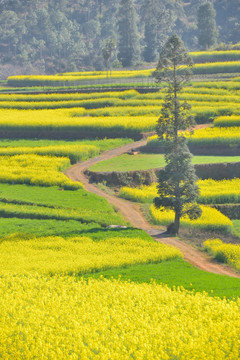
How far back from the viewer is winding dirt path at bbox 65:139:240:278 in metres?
38.1

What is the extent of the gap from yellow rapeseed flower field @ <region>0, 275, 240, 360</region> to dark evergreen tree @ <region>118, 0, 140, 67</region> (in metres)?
137

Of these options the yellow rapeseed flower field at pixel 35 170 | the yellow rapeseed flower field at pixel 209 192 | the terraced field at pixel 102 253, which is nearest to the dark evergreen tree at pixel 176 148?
the terraced field at pixel 102 253

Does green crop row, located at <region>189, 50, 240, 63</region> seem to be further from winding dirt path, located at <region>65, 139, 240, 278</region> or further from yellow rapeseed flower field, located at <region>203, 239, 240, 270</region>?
yellow rapeseed flower field, located at <region>203, 239, 240, 270</region>

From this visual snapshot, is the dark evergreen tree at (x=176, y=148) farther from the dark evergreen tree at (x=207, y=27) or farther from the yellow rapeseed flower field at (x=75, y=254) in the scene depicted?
the dark evergreen tree at (x=207, y=27)

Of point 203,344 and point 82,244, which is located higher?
point 203,344

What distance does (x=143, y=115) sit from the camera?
3351 inches

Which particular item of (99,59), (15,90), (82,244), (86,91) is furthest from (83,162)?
(99,59)

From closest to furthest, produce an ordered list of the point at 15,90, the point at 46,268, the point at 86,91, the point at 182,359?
1. the point at 182,359
2. the point at 46,268
3. the point at 86,91
4. the point at 15,90

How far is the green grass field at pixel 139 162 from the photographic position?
62.2 m

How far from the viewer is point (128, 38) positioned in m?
164

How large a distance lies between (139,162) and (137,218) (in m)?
16.9

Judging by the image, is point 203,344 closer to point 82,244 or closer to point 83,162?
point 82,244

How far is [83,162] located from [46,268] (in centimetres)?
3358

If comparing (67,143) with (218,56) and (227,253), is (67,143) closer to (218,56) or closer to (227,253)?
(227,253)
